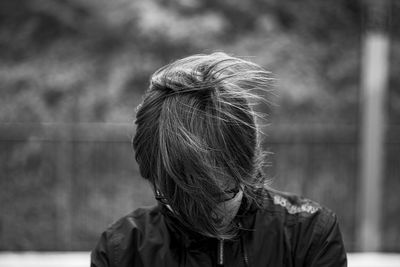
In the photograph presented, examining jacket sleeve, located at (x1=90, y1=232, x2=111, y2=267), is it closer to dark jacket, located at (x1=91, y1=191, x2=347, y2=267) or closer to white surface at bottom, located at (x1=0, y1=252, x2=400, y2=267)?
dark jacket, located at (x1=91, y1=191, x2=347, y2=267)

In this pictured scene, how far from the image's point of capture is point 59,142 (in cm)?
562

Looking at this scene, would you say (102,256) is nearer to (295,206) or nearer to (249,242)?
(249,242)

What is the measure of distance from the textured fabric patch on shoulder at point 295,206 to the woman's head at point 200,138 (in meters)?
0.15

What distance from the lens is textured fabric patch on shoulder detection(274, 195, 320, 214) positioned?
5.32ft

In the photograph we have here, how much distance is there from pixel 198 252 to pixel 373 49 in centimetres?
402

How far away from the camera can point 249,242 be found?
1591mm

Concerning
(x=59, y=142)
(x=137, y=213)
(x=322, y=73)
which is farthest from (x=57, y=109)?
(x=137, y=213)

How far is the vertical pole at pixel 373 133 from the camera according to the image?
17.3 ft

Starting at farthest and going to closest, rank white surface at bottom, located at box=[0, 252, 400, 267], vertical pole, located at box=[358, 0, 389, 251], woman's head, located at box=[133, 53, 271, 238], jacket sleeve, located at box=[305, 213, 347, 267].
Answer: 1. vertical pole, located at box=[358, 0, 389, 251]
2. white surface at bottom, located at box=[0, 252, 400, 267]
3. jacket sleeve, located at box=[305, 213, 347, 267]
4. woman's head, located at box=[133, 53, 271, 238]

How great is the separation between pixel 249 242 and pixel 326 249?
18 centimetres

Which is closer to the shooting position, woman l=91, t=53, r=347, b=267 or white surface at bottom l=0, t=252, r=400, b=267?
woman l=91, t=53, r=347, b=267

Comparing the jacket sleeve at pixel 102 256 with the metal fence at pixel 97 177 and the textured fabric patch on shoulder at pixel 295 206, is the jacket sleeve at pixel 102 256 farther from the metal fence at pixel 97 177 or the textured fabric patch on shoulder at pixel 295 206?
the metal fence at pixel 97 177

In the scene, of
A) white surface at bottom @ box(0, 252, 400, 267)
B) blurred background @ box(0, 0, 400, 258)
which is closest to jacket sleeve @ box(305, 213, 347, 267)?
white surface at bottom @ box(0, 252, 400, 267)

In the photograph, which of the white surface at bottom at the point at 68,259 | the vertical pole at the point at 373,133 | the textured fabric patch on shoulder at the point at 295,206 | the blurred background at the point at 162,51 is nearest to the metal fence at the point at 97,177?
the white surface at bottom at the point at 68,259
